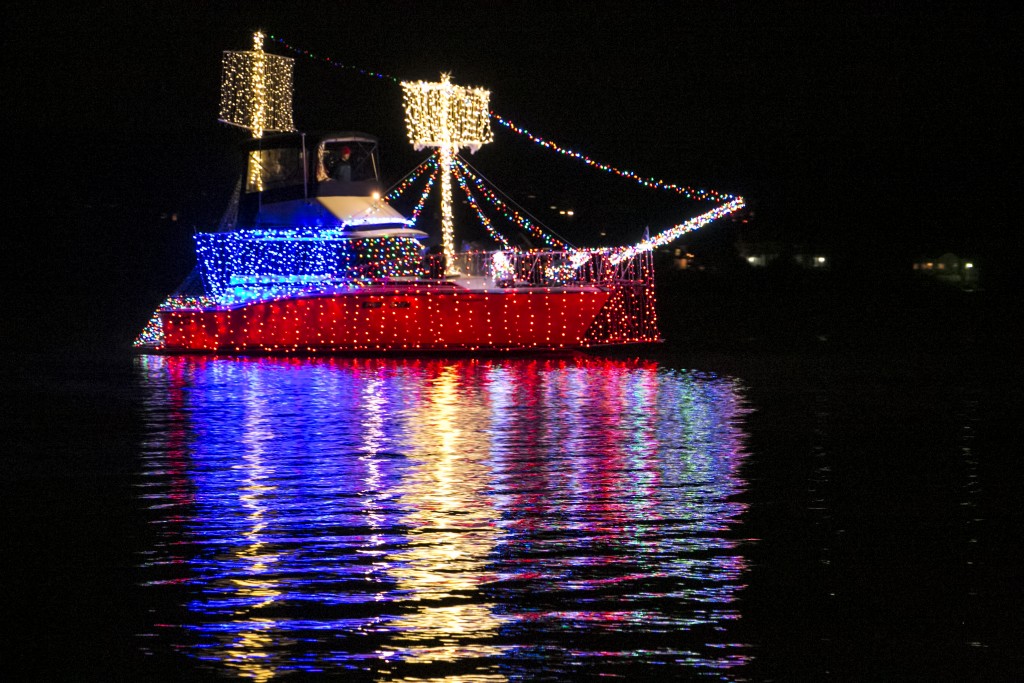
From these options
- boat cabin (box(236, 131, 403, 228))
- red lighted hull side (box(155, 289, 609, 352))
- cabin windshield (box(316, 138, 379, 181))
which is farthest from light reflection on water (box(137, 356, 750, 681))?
cabin windshield (box(316, 138, 379, 181))

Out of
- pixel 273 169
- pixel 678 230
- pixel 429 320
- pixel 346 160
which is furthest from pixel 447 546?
pixel 273 169

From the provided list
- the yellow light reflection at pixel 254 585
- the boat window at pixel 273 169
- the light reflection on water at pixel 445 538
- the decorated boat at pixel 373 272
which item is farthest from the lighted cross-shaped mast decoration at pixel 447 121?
the yellow light reflection at pixel 254 585

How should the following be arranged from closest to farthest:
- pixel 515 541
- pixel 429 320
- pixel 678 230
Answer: pixel 515 541, pixel 678 230, pixel 429 320

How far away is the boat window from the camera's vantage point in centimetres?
3212

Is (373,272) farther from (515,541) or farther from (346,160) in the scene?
(515,541)

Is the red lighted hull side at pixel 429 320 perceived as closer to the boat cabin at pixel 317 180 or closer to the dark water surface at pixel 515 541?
the boat cabin at pixel 317 180

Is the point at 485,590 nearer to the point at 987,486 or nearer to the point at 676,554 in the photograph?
the point at 676,554

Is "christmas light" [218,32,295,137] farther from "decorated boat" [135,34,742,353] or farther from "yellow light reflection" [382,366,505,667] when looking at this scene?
"yellow light reflection" [382,366,505,667]

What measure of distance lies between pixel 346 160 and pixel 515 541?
78.1 feet

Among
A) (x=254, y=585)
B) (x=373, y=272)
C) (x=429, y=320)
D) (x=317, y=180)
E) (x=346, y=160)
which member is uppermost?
(x=346, y=160)

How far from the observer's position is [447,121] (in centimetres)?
3008

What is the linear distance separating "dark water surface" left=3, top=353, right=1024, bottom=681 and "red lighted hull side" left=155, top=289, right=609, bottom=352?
11.3 metres

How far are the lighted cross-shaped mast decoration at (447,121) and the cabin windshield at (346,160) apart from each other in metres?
1.95

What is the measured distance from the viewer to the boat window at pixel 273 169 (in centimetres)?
3212
